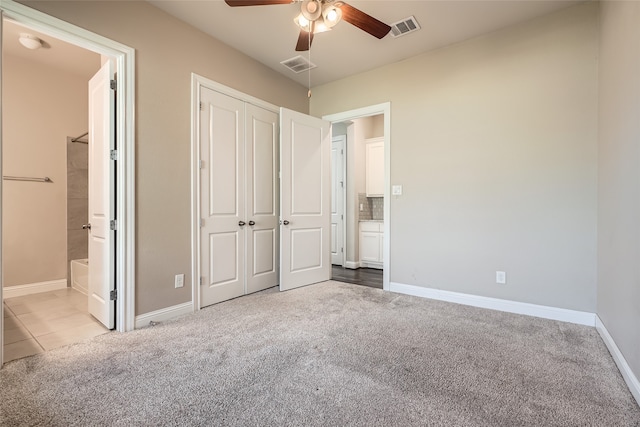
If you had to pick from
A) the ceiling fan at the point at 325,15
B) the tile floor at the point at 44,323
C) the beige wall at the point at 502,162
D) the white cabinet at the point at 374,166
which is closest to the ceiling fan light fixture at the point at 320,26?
the ceiling fan at the point at 325,15

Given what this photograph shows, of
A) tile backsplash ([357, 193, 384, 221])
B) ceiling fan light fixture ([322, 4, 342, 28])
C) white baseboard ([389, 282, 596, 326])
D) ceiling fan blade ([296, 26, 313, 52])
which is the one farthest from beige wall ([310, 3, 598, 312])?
tile backsplash ([357, 193, 384, 221])

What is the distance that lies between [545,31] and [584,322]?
2677 millimetres

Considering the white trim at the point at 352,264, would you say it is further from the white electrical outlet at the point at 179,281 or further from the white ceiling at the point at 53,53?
the white ceiling at the point at 53,53

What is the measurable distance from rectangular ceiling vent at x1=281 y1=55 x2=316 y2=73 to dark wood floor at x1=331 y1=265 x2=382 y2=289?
2.94 meters

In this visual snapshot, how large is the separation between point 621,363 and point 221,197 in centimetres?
343

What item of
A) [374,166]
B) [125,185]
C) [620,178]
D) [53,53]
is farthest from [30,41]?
[620,178]

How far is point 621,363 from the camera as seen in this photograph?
5.90ft

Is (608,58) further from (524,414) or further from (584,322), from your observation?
(524,414)

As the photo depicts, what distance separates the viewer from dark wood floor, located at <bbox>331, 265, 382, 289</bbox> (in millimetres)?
4121

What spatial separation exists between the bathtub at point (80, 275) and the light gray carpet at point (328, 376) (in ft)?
5.21

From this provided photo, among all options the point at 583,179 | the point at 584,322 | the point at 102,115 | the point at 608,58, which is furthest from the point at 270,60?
the point at 584,322

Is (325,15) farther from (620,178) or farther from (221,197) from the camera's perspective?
(620,178)

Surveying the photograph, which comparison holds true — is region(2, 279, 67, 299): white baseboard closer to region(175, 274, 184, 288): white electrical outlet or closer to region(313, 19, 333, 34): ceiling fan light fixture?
region(175, 274, 184, 288): white electrical outlet

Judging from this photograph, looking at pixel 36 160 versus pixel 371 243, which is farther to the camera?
pixel 371 243
